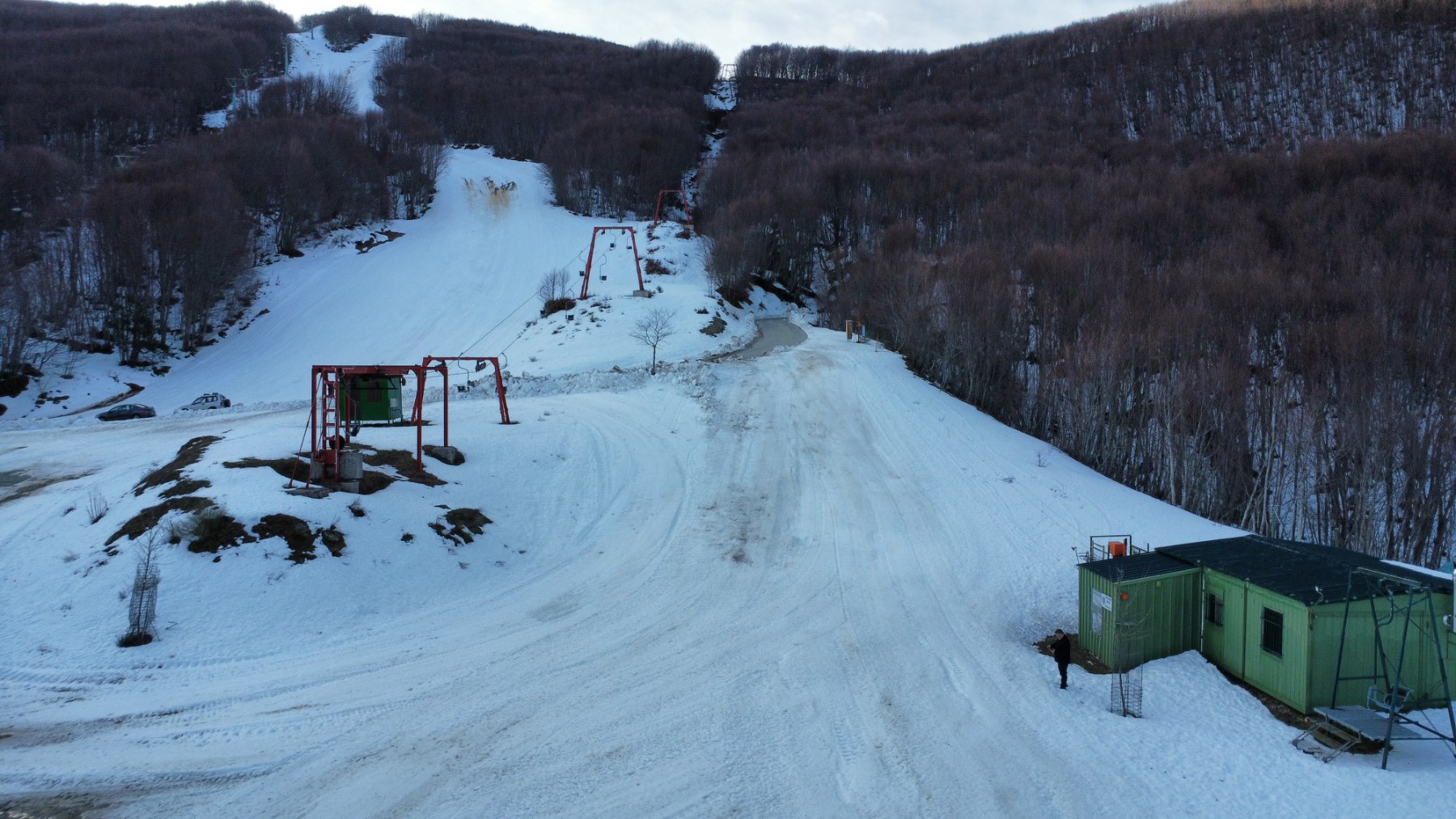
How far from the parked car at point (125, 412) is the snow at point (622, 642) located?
3.00m

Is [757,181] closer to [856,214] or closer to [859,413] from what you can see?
[856,214]

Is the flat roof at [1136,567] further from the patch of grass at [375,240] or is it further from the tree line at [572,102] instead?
the tree line at [572,102]

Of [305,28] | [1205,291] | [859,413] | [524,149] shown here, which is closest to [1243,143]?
[1205,291]

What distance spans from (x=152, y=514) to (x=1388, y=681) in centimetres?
2372

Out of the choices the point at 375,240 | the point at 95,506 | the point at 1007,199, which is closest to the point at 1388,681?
the point at 95,506

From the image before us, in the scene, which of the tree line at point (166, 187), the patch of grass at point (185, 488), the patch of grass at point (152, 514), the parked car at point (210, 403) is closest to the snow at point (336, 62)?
the tree line at point (166, 187)

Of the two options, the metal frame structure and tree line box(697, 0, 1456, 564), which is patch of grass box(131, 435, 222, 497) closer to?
the metal frame structure

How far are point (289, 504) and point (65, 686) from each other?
541 centimetres

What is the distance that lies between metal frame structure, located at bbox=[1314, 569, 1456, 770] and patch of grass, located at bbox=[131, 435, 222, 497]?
2385 centimetres

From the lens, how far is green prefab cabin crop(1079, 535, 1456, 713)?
1311 cm

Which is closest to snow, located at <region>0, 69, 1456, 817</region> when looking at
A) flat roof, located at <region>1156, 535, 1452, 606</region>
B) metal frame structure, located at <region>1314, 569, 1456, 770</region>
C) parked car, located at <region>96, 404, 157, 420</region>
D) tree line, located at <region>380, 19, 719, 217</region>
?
metal frame structure, located at <region>1314, 569, 1456, 770</region>

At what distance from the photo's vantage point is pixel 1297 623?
13.2 metres

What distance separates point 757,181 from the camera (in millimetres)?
68000

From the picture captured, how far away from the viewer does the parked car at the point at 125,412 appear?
33.2 meters
